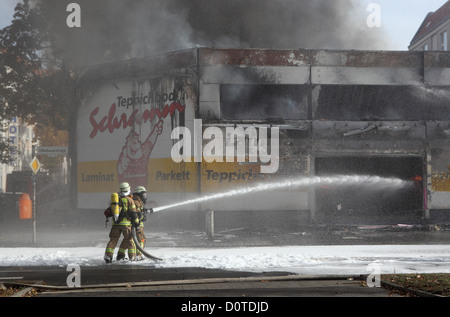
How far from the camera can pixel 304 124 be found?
25.2 metres

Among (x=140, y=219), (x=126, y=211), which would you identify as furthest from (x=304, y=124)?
(x=126, y=211)

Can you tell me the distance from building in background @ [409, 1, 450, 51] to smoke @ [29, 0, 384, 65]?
21.3 m

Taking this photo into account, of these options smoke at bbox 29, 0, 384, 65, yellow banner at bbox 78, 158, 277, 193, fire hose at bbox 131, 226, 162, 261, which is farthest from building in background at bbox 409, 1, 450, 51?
fire hose at bbox 131, 226, 162, 261

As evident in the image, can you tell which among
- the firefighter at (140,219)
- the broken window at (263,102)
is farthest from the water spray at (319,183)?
the firefighter at (140,219)

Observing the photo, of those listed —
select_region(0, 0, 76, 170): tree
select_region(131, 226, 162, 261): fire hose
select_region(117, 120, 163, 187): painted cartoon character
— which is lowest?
select_region(131, 226, 162, 261): fire hose

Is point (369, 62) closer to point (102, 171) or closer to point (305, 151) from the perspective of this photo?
point (305, 151)

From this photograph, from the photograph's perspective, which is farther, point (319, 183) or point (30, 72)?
point (30, 72)

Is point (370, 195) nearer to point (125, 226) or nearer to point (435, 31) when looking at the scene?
point (125, 226)

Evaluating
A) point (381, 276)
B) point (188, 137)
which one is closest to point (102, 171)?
point (188, 137)

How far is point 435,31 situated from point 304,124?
32.2 metres

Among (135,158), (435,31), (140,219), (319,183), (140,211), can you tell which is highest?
(435,31)

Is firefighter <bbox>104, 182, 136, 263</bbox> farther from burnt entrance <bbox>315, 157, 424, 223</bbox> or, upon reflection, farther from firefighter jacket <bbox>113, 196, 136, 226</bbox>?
burnt entrance <bbox>315, 157, 424, 223</bbox>

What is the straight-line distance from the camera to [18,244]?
1852cm

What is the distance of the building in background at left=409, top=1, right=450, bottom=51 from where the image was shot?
168 ft
